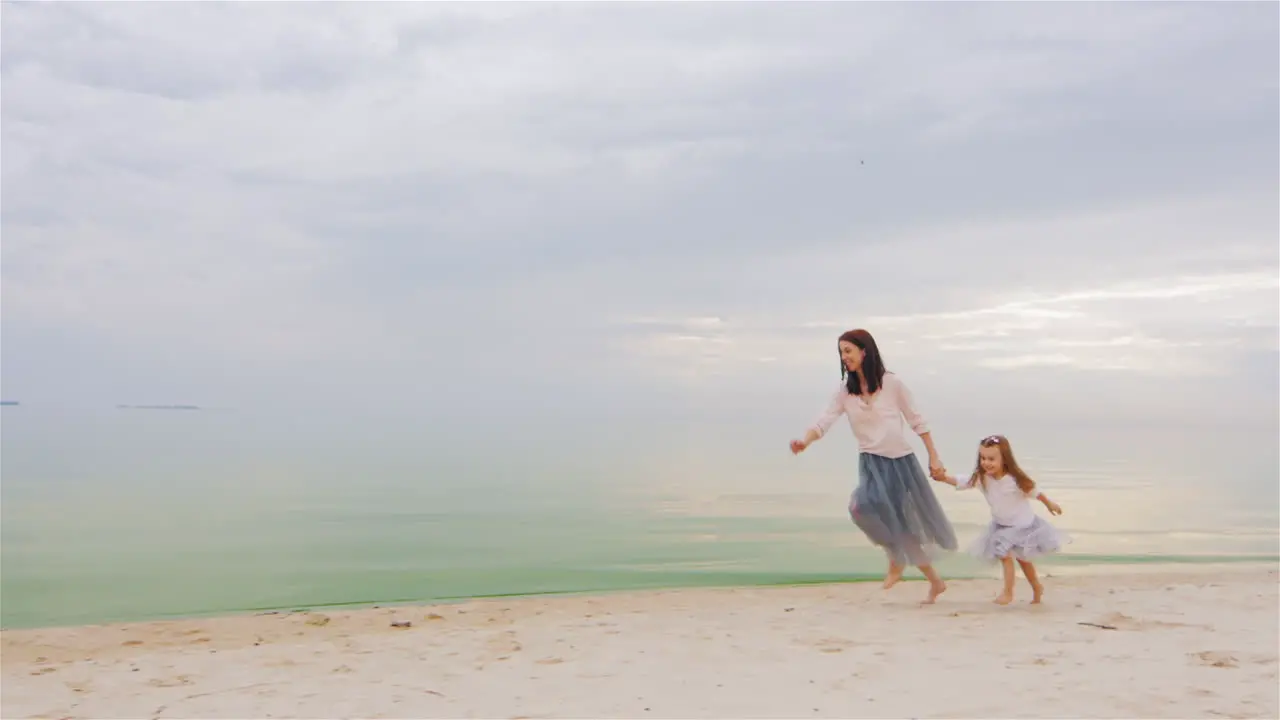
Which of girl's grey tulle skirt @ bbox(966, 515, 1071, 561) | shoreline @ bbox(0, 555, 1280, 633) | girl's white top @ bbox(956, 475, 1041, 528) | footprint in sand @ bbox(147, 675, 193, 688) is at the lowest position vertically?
shoreline @ bbox(0, 555, 1280, 633)

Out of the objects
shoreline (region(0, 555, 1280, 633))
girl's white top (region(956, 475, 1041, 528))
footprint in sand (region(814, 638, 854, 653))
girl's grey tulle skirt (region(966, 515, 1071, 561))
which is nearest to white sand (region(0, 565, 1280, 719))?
footprint in sand (region(814, 638, 854, 653))

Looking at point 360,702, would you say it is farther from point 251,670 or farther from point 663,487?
point 663,487

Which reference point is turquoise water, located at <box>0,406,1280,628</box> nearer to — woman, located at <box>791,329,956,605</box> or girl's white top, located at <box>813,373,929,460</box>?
woman, located at <box>791,329,956,605</box>

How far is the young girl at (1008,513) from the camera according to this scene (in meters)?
7.60

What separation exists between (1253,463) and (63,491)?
126ft

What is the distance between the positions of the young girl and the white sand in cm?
45

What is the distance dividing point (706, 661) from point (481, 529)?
37.1 ft

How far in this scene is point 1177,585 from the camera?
9.44 metres

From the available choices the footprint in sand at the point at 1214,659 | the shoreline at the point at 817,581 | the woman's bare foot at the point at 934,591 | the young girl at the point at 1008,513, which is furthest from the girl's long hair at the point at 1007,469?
the shoreline at the point at 817,581

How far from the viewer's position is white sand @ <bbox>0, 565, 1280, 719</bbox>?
16.7ft

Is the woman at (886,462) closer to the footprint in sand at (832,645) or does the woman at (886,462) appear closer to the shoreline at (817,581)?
the footprint in sand at (832,645)

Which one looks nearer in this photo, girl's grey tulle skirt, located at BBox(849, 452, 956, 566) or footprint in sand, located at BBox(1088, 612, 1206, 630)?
footprint in sand, located at BBox(1088, 612, 1206, 630)

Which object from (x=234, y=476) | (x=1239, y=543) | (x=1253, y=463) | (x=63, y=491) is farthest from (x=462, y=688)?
(x=1253, y=463)

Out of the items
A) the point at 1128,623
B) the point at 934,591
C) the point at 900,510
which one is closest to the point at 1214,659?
the point at 1128,623
